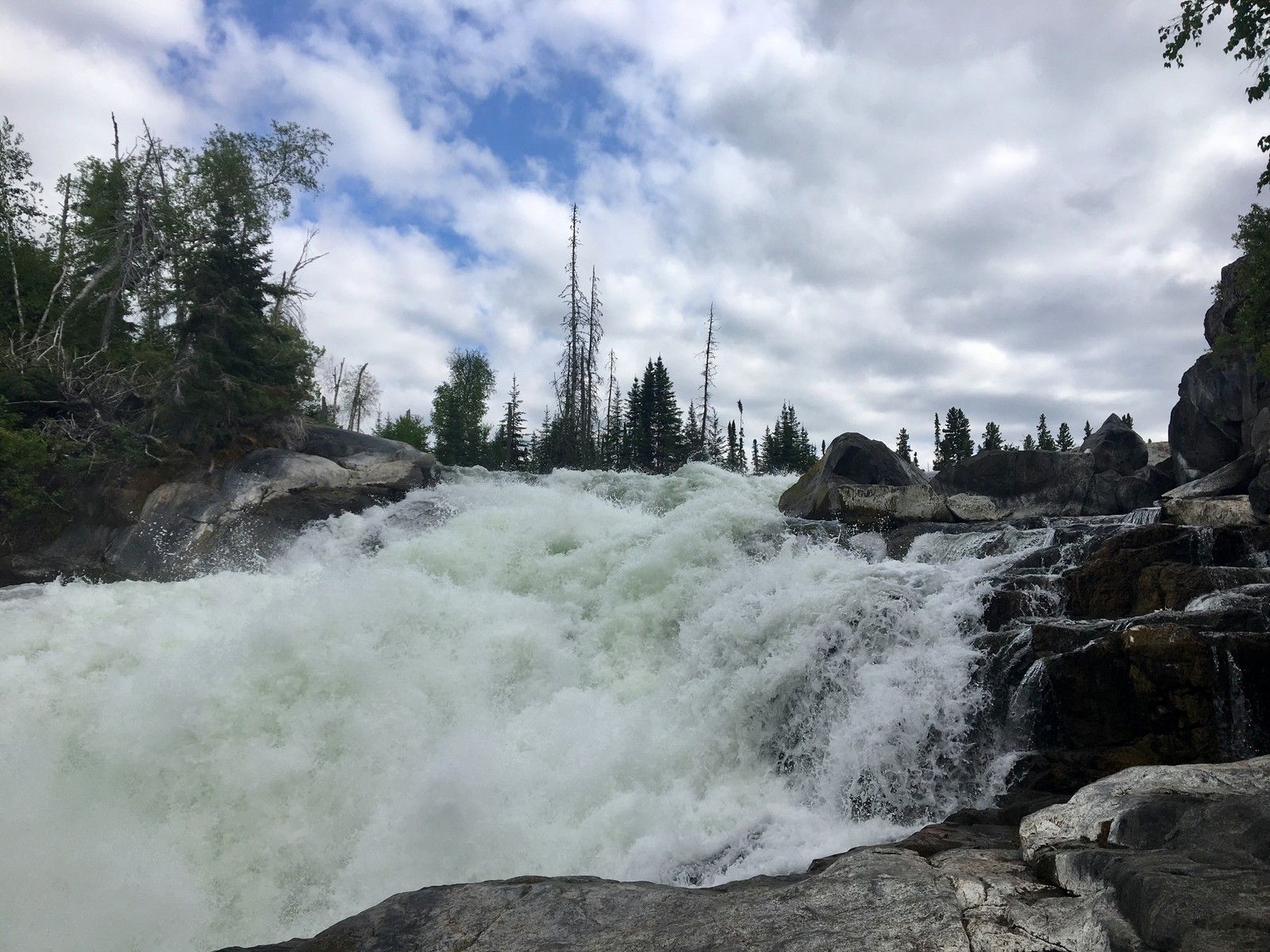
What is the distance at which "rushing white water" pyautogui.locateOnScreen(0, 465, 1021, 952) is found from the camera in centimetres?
631

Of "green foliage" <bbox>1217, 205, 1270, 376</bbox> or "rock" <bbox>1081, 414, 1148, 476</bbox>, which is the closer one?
Result: "green foliage" <bbox>1217, 205, 1270, 376</bbox>

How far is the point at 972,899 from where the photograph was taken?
347 centimetres

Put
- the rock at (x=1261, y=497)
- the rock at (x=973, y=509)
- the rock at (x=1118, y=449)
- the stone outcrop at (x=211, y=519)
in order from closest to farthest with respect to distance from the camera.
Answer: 1. the rock at (x=1261, y=497)
2. the stone outcrop at (x=211, y=519)
3. the rock at (x=973, y=509)
4. the rock at (x=1118, y=449)

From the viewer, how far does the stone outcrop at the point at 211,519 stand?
15.8 m

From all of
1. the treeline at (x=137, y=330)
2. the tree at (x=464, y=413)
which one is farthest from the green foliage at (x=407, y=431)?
the treeline at (x=137, y=330)

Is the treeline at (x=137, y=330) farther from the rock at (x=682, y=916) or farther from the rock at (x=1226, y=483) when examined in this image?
the rock at (x=1226, y=483)

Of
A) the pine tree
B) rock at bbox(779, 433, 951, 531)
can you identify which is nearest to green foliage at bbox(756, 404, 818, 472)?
the pine tree

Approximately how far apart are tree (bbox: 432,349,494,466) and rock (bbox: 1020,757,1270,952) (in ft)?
146

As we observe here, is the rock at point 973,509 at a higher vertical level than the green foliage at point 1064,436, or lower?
lower

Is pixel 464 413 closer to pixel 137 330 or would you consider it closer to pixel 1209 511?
pixel 137 330

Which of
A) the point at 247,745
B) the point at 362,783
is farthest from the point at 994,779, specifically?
the point at 247,745

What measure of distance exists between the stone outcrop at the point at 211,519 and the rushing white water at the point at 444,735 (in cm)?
420

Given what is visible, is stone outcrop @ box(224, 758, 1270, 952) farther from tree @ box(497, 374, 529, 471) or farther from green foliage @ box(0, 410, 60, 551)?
tree @ box(497, 374, 529, 471)

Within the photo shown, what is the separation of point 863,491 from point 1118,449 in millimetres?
11894
